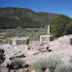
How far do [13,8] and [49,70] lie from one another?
150058 mm

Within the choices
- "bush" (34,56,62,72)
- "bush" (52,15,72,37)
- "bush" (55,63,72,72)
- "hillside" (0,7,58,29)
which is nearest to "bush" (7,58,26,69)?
"bush" (34,56,62,72)

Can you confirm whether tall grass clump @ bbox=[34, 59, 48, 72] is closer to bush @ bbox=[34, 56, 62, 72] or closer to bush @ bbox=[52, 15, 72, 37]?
bush @ bbox=[34, 56, 62, 72]

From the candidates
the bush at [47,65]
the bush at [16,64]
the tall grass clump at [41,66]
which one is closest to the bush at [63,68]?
the bush at [47,65]

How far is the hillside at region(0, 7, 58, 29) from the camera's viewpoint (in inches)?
4694

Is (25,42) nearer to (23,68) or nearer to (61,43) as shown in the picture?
(61,43)

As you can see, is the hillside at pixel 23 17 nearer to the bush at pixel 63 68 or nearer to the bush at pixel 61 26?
the bush at pixel 61 26

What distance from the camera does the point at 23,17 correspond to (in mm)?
134875

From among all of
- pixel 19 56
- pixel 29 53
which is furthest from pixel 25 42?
pixel 19 56

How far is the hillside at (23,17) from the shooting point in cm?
11922

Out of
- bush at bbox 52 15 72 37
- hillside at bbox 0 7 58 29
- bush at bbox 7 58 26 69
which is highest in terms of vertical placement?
hillside at bbox 0 7 58 29

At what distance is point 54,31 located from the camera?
38.3m

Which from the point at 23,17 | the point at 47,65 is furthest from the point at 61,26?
the point at 23,17

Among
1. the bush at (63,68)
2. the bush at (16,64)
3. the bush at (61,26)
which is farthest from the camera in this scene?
the bush at (61,26)

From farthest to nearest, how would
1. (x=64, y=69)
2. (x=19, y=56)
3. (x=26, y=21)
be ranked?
(x=26, y=21)
(x=19, y=56)
(x=64, y=69)
